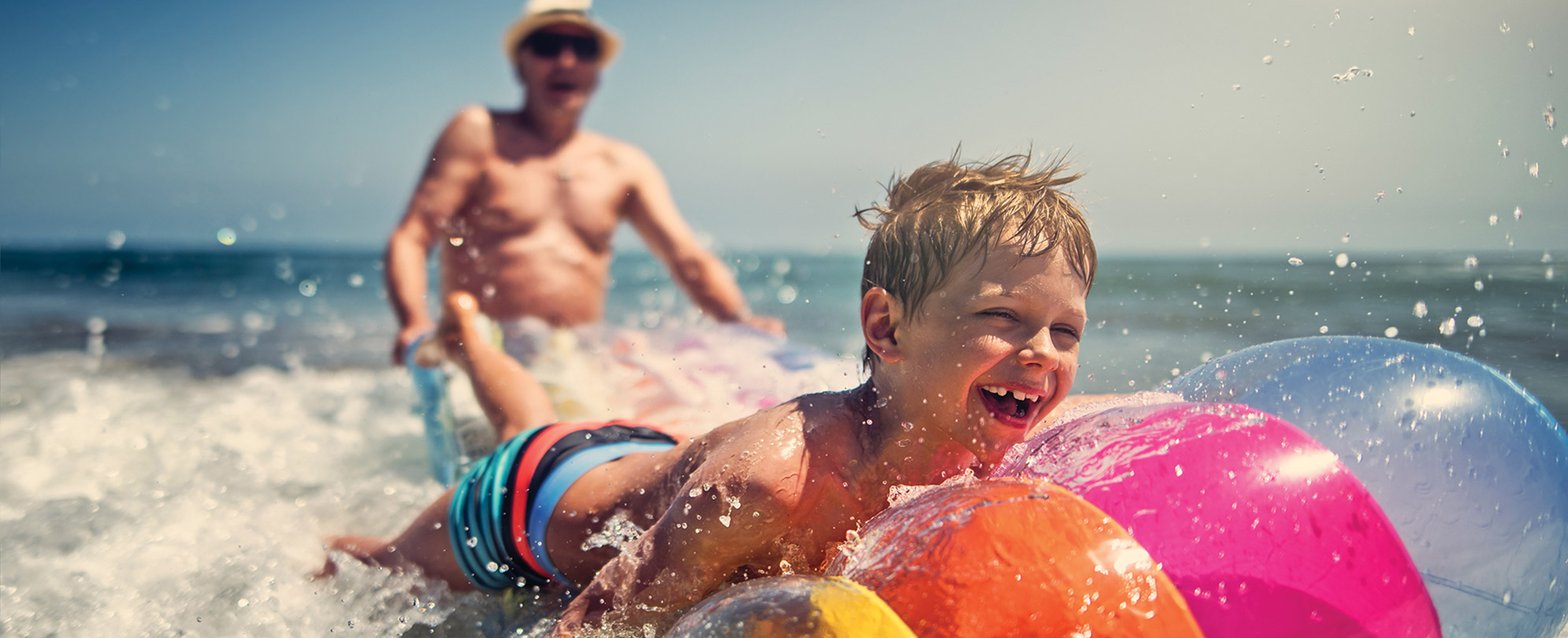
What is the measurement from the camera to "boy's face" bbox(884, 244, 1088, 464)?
179 cm

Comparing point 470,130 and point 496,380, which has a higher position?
point 470,130

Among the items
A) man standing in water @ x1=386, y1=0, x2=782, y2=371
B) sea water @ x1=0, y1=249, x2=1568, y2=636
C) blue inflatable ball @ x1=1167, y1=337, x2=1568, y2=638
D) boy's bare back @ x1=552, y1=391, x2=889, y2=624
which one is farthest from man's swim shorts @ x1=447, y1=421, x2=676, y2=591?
man standing in water @ x1=386, y1=0, x2=782, y2=371

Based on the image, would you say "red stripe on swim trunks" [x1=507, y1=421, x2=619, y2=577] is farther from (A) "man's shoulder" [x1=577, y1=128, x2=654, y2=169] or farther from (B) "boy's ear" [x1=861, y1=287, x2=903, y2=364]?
(A) "man's shoulder" [x1=577, y1=128, x2=654, y2=169]

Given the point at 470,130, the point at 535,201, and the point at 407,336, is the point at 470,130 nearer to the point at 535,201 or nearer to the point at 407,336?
the point at 535,201

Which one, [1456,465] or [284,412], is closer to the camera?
[1456,465]

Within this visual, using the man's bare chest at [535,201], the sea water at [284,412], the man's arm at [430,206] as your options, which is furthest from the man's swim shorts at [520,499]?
the man's bare chest at [535,201]

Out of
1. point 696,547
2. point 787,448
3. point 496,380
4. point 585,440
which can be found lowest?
point 496,380

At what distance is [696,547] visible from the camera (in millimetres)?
1785

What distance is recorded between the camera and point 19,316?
10.5 meters

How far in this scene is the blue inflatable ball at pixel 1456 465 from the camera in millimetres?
1769

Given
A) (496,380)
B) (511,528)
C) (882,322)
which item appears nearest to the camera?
(882,322)

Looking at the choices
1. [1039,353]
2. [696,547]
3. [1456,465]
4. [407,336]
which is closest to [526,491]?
[696,547]

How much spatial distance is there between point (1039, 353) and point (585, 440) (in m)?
1.26

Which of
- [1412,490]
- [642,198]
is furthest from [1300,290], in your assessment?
[1412,490]
